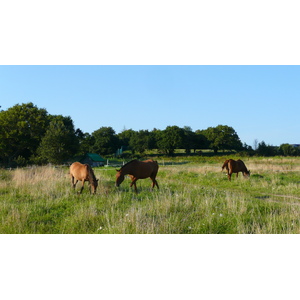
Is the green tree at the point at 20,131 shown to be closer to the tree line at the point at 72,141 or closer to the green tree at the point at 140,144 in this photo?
the tree line at the point at 72,141

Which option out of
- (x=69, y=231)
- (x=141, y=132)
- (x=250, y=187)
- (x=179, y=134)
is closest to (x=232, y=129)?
(x=179, y=134)

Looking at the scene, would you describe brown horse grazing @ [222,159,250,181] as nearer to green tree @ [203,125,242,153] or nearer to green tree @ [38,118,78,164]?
green tree @ [38,118,78,164]

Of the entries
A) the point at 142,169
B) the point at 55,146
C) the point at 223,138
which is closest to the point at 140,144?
the point at 223,138

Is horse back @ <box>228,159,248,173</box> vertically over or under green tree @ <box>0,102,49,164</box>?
under

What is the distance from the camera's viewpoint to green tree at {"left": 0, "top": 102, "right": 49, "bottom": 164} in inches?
1443

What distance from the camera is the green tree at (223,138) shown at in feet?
232

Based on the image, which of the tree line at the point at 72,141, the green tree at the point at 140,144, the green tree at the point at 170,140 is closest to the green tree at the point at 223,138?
the tree line at the point at 72,141

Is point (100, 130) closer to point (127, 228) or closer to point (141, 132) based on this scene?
point (141, 132)

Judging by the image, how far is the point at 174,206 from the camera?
22.9 ft

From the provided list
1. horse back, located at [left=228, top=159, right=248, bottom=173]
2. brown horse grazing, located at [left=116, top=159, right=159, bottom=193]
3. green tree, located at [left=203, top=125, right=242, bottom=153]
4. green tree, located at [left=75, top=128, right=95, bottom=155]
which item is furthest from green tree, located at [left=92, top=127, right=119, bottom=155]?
brown horse grazing, located at [left=116, top=159, right=159, bottom=193]

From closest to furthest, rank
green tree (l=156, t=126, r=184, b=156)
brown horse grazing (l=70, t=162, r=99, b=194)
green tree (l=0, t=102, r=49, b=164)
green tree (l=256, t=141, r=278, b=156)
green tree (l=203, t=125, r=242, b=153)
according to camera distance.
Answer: brown horse grazing (l=70, t=162, r=99, b=194) < green tree (l=0, t=102, r=49, b=164) < green tree (l=256, t=141, r=278, b=156) < green tree (l=156, t=126, r=184, b=156) < green tree (l=203, t=125, r=242, b=153)

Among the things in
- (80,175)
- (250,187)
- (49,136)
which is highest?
(49,136)

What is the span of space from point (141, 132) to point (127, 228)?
2626 inches

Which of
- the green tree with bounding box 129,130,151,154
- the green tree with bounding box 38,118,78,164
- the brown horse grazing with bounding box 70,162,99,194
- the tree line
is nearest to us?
the brown horse grazing with bounding box 70,162,99,194
